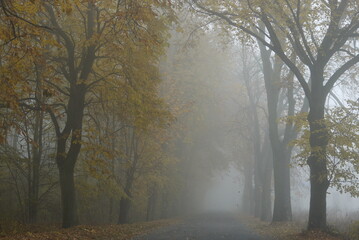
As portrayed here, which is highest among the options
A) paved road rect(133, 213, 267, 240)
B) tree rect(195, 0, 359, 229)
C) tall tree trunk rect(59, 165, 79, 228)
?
tree rect(195, 0, 359, 229)

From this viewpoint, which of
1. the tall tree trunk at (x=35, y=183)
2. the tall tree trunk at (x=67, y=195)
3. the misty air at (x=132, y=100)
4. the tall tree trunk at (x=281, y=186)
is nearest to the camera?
the misty air at (x=132, y=100)

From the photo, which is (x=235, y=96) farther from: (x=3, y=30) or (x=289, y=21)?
(x=3, y=30)

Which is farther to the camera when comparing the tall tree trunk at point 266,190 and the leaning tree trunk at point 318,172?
the tall tree trunk at point 266,190

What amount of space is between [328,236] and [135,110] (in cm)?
715

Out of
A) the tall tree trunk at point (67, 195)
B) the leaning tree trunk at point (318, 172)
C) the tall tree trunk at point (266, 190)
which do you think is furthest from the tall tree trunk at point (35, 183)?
the tall tree trunk at point (266, 190)

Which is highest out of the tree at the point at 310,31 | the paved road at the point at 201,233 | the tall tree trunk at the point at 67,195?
the tree at the point at 310,31

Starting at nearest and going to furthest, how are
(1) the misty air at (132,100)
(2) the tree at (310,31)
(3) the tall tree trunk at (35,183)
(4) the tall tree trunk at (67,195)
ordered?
(1) the misty air at (132,100) → (2) the tree at (310,31) → (4) the tall tree trunk at (67,195) → (3) the tall tree trunk at (35,183)

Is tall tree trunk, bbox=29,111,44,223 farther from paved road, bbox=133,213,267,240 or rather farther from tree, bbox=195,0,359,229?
tree, bbox=195,0,359,229

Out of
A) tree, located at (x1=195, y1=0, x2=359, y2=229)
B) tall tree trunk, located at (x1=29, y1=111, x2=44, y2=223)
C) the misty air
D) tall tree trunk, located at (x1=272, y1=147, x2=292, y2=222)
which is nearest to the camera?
the misty air

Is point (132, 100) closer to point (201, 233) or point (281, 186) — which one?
point (201, 233)

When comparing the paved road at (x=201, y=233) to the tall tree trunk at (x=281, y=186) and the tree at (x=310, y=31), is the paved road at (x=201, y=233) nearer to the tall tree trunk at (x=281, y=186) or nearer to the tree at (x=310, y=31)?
the tree at (x=310, y=31)

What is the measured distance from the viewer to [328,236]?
1180 centimetres

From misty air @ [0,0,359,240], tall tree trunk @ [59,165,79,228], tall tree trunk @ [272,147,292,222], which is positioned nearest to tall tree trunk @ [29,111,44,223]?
misty air @ [0,0,359,240]

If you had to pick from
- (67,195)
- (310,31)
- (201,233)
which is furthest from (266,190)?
(67,195)
